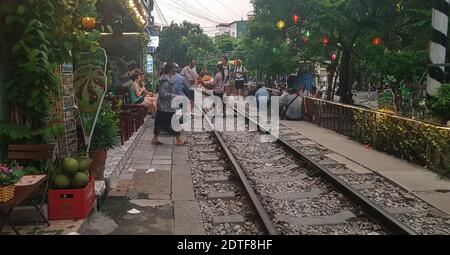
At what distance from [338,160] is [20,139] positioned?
6.68 meters

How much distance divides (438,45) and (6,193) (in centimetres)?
1016

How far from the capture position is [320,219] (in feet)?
21.3

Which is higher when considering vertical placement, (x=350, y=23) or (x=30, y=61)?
(x=350, y=23)

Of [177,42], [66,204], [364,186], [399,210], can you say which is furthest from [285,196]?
[177,42]

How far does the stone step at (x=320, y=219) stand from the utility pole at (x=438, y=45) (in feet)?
20.2

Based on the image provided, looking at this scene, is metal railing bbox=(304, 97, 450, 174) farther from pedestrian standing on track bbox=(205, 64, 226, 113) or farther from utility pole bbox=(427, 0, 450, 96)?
pedestrian standing on track bbox=(205, 64, 226, 113)

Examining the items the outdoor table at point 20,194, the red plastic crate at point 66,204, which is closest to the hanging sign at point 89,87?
the red plastic crate at point 66,204

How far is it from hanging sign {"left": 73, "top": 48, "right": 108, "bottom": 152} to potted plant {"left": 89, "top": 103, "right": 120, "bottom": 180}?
9.2 inches

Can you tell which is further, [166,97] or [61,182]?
[166,97]

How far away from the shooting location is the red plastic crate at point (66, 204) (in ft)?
18.7

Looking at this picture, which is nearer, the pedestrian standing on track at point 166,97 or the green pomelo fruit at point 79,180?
the green pomelo fruit at point 79,180

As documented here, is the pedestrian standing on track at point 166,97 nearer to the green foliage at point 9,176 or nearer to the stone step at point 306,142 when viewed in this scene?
the stone step at point 306,142

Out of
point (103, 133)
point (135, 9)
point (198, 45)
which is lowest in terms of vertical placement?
point (103, 133)

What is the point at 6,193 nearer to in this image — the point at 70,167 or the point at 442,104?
the point at 70,167
